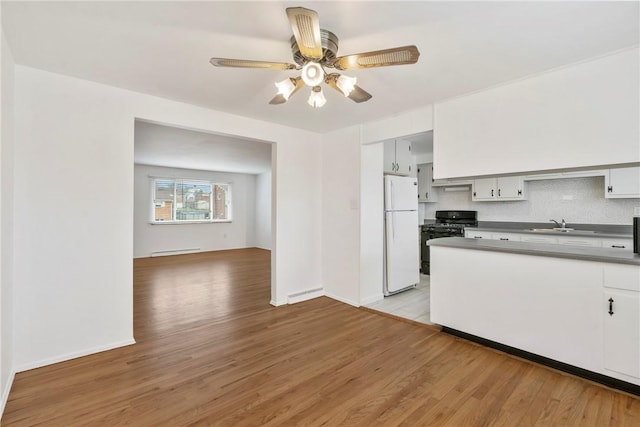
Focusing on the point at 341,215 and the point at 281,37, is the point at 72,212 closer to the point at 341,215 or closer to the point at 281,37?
the point at 281,37

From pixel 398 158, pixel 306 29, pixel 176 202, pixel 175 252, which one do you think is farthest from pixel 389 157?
pixel 175 252

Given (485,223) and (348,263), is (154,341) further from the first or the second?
(485,223)

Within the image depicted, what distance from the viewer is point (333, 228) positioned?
4051 millimetres

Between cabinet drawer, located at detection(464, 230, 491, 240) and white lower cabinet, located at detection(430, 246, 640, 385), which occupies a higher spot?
cabinet drawer, located at detection(464, 230, 491, 240)

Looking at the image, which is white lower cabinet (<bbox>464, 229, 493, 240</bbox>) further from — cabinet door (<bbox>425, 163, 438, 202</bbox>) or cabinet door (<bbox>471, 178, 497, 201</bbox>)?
cabinet door (<bbox>425, 163, 438, 202</bbox>)

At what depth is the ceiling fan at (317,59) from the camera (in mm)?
1354

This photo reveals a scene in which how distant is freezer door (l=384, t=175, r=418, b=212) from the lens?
400 centimetres

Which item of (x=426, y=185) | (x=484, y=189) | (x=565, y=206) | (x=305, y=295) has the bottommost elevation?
(x=305, y=295)

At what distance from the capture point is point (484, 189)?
15.4 ft

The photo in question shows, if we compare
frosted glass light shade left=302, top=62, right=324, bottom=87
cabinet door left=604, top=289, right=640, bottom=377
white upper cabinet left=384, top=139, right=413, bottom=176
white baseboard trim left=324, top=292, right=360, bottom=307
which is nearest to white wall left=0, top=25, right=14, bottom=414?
frosted glass light shade left=302, top=62, right=324, bottom=87

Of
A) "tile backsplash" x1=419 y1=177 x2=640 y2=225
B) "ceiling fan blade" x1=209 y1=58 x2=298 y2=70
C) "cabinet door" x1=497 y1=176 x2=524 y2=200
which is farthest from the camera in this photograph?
"cabinet door" x1=497 y1=176 x2=524 y2=200

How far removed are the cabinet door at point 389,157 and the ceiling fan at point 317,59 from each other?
7.39 ft

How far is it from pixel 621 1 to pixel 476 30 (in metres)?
0.67

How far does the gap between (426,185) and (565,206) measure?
2.12m
